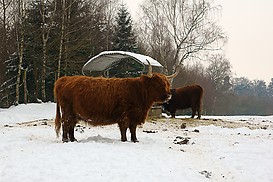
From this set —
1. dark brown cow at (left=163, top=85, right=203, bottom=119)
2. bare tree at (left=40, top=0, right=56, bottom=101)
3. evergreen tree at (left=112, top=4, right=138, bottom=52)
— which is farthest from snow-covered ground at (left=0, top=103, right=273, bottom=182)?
evergreen tree at (left=112, top=4, right=138, bottom=52)

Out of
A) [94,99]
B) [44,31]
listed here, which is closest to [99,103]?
[94,99]

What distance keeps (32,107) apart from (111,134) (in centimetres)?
1175

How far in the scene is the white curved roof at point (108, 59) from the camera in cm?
1709

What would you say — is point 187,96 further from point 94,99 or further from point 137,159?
point 137,159

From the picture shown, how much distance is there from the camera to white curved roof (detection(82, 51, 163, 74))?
1709 cm

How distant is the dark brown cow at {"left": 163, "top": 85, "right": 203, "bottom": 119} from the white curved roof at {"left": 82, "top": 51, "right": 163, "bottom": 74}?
1.74 meters

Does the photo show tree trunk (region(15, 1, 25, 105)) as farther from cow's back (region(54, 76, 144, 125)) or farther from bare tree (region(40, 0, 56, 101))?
cow's back (region(54, 76, 144, 125))

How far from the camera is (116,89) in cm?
920

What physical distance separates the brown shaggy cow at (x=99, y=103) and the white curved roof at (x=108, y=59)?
25.0 ft

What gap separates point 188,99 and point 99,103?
9.69m

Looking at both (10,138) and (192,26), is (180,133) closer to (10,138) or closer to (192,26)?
(10,138)

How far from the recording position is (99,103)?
29.4 ft

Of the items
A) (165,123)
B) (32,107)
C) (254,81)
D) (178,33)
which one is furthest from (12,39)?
(254,81)

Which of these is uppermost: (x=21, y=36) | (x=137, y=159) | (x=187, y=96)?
(x=21, y=36)
